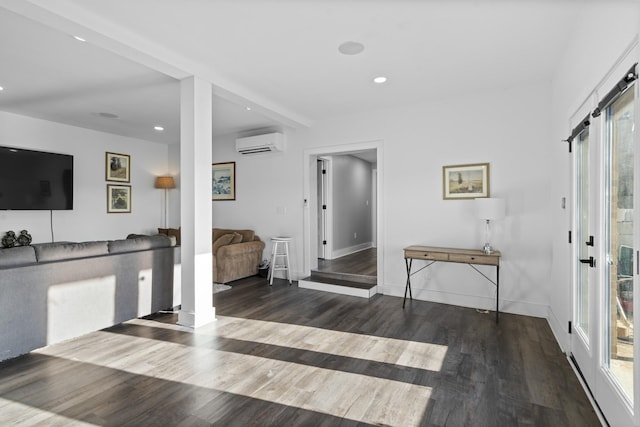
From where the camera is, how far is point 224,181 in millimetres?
6406

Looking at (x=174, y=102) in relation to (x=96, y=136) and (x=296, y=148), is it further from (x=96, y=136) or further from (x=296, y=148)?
(x=96, y=136)

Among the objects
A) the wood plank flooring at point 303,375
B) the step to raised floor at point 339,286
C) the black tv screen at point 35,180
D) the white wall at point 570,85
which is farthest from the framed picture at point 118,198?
the white wall at point 570,85

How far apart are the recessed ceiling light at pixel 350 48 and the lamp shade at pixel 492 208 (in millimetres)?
2085

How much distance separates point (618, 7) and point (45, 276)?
4.16 meters

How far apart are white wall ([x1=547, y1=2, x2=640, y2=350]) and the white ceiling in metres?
0.20

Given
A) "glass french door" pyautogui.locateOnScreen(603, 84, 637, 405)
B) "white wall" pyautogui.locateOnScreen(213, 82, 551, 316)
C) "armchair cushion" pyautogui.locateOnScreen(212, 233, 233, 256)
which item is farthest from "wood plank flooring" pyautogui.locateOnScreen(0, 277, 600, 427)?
"armchair cushion" pyautogui.locateOnScreen(212, 233, 233, 256)

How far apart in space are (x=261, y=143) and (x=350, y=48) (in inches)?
117

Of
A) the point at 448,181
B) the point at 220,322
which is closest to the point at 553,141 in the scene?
the point at 448,181

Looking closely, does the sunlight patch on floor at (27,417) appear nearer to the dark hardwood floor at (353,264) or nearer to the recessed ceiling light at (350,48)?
the recessed ceiling light at (350,48)

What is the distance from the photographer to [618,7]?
5.53 ft

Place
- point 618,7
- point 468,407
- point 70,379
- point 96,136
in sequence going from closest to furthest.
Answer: point 618,7 → point 468,407 → point 70,379 → point 96,136

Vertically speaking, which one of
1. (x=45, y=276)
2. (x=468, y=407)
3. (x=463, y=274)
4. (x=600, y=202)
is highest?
(x=600, y=202)

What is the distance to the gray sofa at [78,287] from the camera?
250cm

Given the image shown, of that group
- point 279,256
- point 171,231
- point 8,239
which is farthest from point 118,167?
point 279,256
